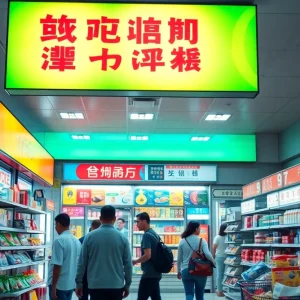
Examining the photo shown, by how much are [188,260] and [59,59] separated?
415cm

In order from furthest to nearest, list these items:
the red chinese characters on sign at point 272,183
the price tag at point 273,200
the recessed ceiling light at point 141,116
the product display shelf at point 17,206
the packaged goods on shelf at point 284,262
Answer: the recessed ceiling light at point 141,116 → the price tag at point 273,200 → the red chinese characters on sign at point 272,183 → the product display shelf at point 17,206 → the packaged goods on shelf at point 284,262

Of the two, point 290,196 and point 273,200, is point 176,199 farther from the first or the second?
point 290,196

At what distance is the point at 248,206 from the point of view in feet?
35.7

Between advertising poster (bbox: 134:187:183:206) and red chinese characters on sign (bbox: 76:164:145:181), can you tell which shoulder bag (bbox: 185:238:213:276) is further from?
advertising poster (bbox: 134:187:183:206)

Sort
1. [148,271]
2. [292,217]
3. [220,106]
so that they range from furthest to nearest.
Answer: [220,106] < [292,217] < [148,271]

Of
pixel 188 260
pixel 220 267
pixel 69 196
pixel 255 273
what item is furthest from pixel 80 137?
pixel 255 273

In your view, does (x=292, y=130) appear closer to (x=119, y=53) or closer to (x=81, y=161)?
(x=81, y=161)

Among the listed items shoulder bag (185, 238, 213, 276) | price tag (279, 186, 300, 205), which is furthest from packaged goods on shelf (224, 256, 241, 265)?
shoulder bag (185, 238, 213, 276)

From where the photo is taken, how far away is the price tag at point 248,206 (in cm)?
1053

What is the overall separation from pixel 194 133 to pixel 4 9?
715cm

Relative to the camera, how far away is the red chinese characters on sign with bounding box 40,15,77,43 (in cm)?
459

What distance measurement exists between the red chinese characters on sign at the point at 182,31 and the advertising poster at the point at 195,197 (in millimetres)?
8894

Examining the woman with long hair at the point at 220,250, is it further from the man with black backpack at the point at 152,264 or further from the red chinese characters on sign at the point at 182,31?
the red chinese characters on sign at the point at 182,31

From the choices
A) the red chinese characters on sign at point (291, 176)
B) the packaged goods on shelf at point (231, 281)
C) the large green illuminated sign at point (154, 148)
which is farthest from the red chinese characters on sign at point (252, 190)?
the large green illuminated sign at point (154, 148)
